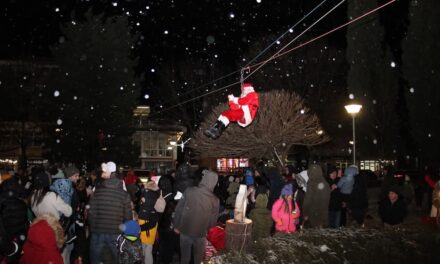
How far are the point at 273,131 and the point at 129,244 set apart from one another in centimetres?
2562

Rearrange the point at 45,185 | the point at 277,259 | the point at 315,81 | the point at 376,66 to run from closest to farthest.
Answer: the point at 277,259 → the point at 45,185 → the point at 376,66 → the point at 315,81

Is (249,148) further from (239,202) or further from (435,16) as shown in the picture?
(239,202)

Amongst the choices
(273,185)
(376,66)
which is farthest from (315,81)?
(273,185)

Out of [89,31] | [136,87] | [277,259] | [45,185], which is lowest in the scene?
[277,259]

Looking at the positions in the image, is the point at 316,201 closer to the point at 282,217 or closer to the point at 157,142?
the point at 282,217

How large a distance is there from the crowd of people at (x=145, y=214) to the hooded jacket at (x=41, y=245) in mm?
11

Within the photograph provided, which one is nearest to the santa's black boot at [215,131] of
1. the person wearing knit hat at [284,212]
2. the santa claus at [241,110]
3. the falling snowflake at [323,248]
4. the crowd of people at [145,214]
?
the santa claus at [241,110]

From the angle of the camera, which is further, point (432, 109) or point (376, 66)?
point (376, 66)

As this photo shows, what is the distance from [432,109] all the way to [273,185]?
810 inches

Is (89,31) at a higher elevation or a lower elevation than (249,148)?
higher

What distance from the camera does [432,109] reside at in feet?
93.1

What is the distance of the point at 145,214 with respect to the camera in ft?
26.7

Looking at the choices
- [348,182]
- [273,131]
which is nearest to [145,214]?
[348,182]

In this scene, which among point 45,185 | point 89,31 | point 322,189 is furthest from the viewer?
point 89,31
